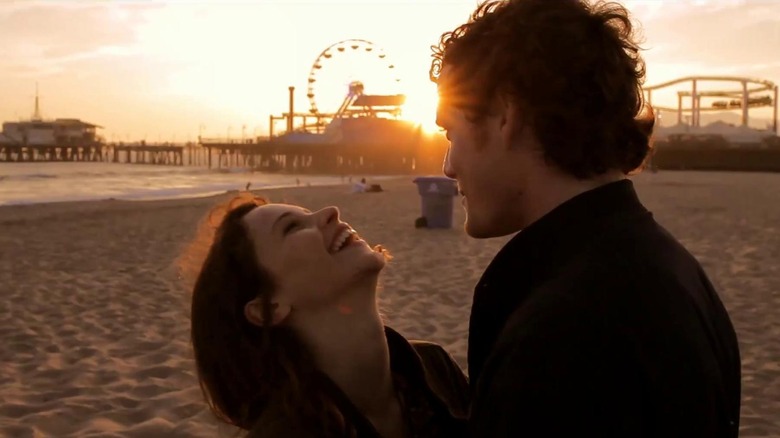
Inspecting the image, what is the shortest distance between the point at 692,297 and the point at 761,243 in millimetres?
11179

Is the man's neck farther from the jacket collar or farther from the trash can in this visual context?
the trash can

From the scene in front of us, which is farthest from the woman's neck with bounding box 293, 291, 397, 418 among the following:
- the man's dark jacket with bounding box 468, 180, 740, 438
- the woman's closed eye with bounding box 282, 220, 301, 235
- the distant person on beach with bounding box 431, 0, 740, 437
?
the man's dark jacket with bounding box 468, 180, 740, 438

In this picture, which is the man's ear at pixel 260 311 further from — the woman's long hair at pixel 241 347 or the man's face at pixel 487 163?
the man's face at pixel 487 163

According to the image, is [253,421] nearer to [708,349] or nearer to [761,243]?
[708,349]

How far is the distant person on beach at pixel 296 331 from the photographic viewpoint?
5.35ft

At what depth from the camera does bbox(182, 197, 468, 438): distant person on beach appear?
5.35ft

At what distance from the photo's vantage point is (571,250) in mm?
1116

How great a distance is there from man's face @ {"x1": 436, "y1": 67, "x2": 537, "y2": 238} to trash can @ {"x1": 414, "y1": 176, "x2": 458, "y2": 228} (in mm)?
10484

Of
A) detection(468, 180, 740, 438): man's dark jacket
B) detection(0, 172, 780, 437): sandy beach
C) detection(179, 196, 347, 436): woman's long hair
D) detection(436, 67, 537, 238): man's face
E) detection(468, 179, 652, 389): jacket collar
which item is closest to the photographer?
detection(468, 180, 740, 438): man's dark jacket

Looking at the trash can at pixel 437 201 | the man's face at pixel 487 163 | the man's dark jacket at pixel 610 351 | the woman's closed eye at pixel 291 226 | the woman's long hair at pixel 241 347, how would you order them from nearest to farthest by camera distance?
the man's dark jacket at pixel 610 351 < the man's face at pixel 487 163 < the woman's long hair at pixel 241 347 < the woman's closed eye at pixel 291 226 < the trash can at pixel 437 201

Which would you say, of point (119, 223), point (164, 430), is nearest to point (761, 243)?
point (164, 430)

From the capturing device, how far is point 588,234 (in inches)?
44.1

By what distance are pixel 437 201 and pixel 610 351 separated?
11.8 metres

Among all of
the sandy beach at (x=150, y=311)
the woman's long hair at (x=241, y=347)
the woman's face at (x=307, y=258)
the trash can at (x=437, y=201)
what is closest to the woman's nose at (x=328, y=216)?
the woman's face at (x=307, y=258)
